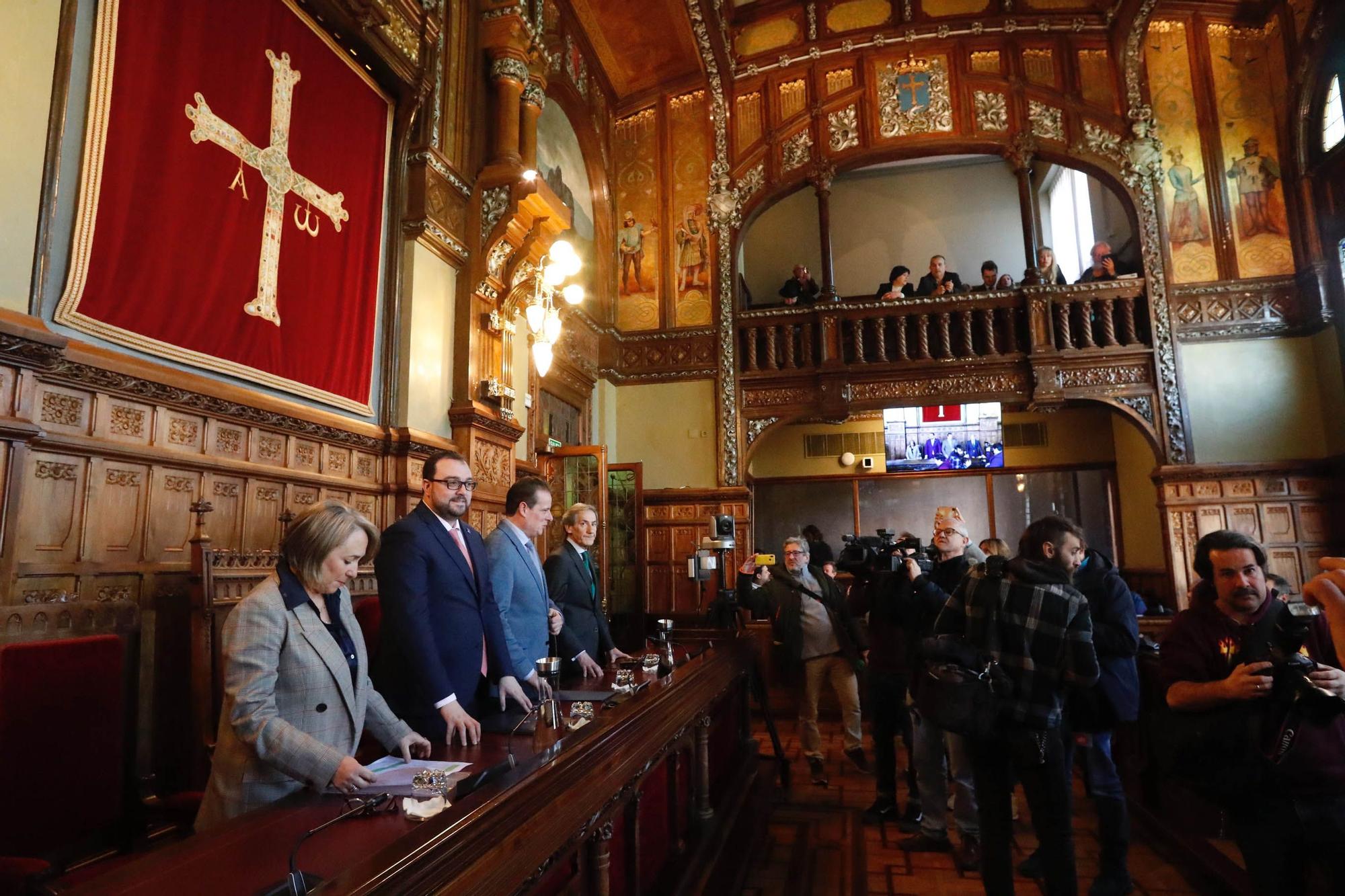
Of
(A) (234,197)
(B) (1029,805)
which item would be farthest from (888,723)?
(A) (234,197)

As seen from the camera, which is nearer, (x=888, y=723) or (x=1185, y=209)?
(x=888, y=723)

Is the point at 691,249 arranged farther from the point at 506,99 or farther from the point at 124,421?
the point at 124,421

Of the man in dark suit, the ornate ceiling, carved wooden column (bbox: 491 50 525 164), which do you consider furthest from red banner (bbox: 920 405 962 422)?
the man in dark suit

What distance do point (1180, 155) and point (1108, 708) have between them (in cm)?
760

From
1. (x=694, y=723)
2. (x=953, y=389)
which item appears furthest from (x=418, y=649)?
(x=953, y=389)

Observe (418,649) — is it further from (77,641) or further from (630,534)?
(630,534)

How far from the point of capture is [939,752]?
3719 millimetres

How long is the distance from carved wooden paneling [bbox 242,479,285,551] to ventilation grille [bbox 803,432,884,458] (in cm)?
791

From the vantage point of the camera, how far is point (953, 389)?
8.23 meters

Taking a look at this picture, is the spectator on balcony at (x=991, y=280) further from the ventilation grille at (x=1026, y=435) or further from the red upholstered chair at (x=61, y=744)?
the red upholstered chair at (x=61, y=744)

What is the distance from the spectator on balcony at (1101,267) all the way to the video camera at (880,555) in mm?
5436

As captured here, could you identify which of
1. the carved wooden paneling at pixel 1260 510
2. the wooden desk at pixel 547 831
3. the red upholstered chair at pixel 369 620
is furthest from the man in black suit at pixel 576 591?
the carved wooden paneling at pixel 1260 510

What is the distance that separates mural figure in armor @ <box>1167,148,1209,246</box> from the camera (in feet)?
26.4

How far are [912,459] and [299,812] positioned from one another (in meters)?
9.58
